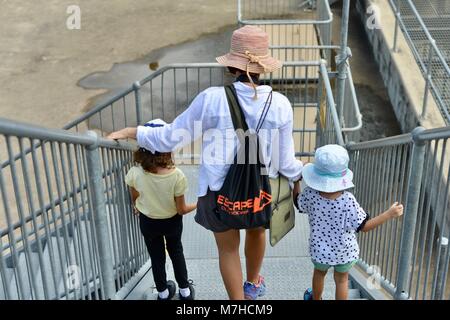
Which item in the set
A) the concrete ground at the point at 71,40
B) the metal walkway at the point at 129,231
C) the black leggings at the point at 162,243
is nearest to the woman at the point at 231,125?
the metal walkway at the point at 129,231

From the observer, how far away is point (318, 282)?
3807 millimetres

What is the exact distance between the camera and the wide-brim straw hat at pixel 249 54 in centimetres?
315

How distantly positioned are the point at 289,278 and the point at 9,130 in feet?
9.47

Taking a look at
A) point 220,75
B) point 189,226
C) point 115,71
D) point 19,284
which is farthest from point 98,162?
point 115,71

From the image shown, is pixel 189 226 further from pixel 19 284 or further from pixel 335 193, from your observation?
pixel 19 284

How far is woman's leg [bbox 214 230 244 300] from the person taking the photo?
3422mm

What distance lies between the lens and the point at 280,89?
8.66 meters

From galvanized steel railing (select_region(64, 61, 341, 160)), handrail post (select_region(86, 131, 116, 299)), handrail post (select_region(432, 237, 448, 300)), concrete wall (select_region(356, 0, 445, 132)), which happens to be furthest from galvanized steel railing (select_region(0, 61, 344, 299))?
galvanized steel railing (select_region(64, 61, 341, 160))

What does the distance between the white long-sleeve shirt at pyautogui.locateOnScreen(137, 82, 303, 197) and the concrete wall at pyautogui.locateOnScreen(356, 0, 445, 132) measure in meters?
4.55

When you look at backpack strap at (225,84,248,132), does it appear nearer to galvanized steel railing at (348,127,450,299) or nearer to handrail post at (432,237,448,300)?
galvanized steel railing at (348,127,450,299)

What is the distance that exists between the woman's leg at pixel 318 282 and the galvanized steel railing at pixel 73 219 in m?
1.16

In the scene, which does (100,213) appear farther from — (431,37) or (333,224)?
(431,37)

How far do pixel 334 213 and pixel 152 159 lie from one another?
104 centimetres
